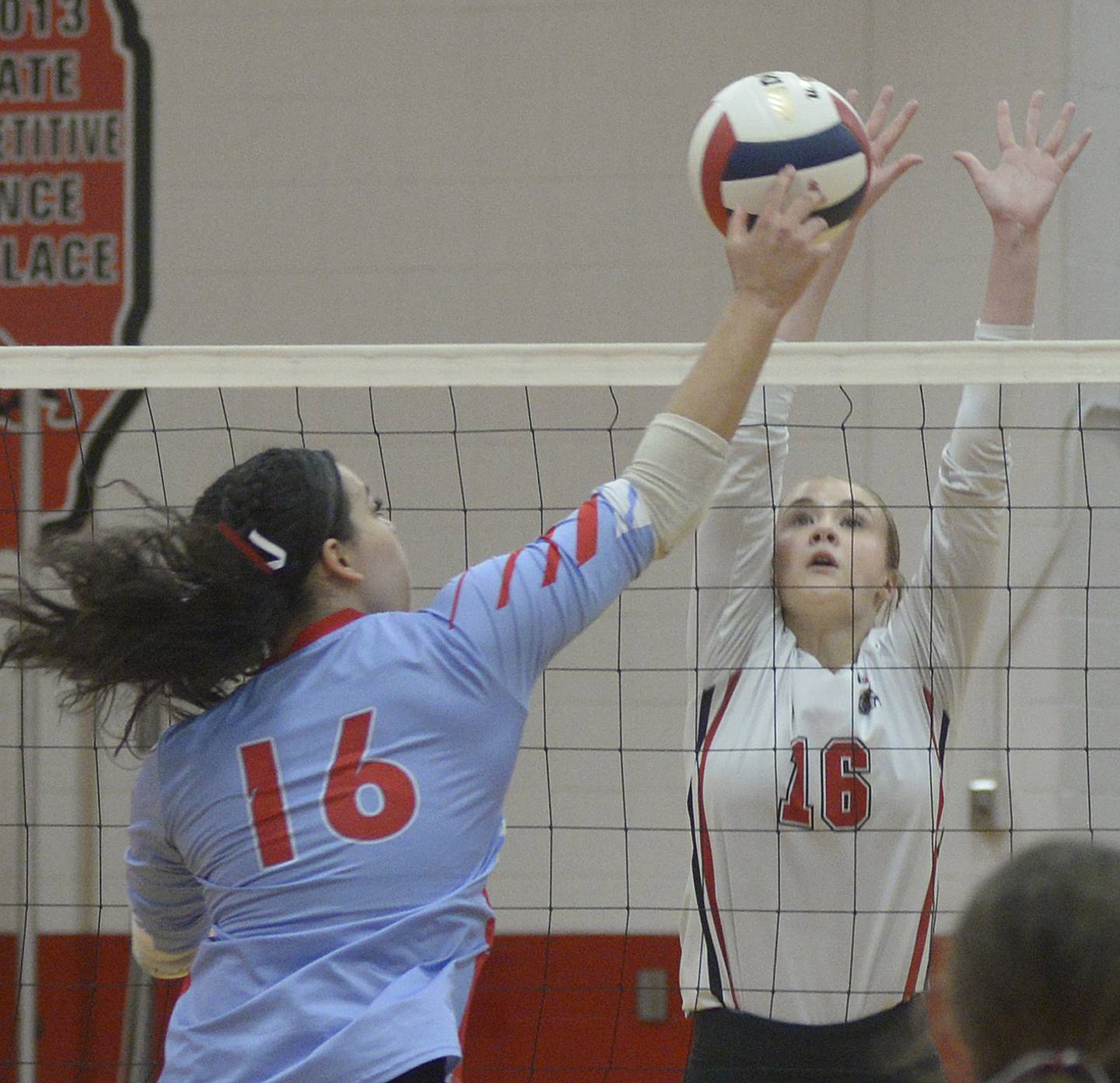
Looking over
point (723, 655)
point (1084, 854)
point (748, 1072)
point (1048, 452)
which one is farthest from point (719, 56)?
point (1084, 854)

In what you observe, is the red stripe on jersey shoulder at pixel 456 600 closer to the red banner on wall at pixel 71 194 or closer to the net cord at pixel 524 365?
the net cord at pixel 524 365

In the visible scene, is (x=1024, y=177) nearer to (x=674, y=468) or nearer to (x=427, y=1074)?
(x=674, y=468)

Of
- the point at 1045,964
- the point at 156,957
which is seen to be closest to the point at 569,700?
the point at 156,957

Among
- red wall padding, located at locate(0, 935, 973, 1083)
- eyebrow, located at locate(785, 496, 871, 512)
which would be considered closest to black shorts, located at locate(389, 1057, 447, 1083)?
eyebrow, located at locate(785, 496, 871, 512)

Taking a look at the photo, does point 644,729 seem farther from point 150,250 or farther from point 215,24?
point 215,24

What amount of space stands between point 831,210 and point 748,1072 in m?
1.32

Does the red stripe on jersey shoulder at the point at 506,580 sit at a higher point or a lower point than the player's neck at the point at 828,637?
higher

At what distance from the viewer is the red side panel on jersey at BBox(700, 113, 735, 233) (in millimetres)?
2395

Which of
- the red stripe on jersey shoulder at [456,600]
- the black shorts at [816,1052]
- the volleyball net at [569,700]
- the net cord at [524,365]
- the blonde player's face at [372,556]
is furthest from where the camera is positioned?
the volleyball net at [569,700]

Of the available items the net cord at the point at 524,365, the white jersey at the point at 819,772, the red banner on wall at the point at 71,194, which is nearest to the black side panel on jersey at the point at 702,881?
the white jersey at the point at 819,772

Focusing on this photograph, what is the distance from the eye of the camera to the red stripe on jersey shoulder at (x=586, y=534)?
165cm

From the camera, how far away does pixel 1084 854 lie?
1.04 m

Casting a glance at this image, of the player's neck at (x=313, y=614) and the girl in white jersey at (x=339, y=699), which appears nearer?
the girl in white jersey at (x=339, y=699)

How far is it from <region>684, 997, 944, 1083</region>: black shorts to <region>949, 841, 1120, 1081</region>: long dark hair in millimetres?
1455
